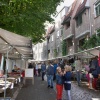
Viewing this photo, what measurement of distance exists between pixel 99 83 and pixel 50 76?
335cm

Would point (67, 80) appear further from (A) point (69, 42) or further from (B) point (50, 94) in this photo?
(A) point (69, 42)

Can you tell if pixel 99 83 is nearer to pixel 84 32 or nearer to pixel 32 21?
pixel 32 21

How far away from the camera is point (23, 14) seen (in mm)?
15008

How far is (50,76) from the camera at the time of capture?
1656cm

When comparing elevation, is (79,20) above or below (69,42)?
above

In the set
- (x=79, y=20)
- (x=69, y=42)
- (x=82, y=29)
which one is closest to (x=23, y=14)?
(x=82, y=29)

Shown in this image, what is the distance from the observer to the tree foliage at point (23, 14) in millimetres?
14211

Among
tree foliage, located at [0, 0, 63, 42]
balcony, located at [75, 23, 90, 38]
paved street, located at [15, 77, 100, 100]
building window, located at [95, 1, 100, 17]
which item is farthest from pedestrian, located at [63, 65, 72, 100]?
balcony, located at [75, 23, 90, 38]

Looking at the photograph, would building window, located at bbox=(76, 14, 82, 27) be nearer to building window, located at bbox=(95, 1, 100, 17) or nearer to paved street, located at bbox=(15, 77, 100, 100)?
building window, located at bbox=(95, 1, 100, 17)

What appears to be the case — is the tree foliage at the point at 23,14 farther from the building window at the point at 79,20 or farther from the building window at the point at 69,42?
the building window at the point at 69,42

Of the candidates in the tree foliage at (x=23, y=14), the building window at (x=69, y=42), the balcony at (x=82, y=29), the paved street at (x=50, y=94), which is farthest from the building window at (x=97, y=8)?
the building window at (x=69, y=42)

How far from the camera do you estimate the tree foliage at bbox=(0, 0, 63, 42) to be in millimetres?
14211

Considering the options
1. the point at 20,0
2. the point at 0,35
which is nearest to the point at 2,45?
the point at 0,35

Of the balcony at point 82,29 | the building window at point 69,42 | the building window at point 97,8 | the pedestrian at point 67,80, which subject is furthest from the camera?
the building window at point 69,42
